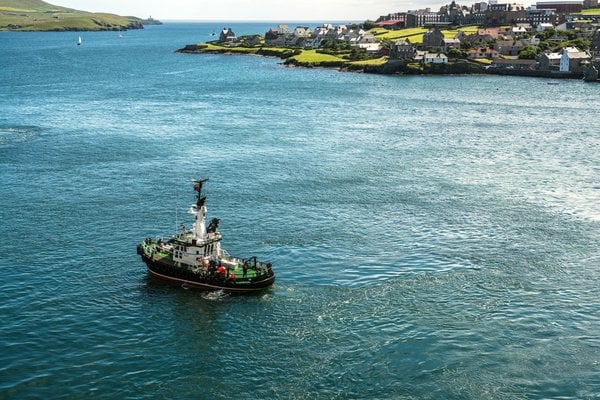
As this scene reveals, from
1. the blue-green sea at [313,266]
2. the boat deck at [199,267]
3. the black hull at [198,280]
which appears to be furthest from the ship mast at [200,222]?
the blue-green sea at [313,266]

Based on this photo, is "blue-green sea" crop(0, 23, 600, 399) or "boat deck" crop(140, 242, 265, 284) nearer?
"blue-green sea" crop(0, 23, 600, 399)

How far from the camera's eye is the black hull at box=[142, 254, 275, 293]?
64.8 metres

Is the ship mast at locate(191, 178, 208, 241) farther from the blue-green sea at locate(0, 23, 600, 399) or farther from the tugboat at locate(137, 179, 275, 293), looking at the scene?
the blue-green sea at locate(0, 23, 600, 399)

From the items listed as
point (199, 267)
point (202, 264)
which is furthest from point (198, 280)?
point (202, 264)

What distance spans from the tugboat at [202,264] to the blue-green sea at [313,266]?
1.52 meters

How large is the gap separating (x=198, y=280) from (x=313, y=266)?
1185 centimetres

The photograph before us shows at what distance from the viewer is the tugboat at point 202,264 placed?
2562 inches

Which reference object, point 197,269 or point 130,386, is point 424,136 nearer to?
point 197,269

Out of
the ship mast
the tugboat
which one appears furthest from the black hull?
the ship mast

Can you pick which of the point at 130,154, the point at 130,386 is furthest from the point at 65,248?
the point at 130,154

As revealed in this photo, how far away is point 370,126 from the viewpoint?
484ft

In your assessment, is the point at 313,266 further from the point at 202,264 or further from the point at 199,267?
the point at 199,267

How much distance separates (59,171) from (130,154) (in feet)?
50.1

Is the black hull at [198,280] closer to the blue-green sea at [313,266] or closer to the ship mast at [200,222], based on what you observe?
the blue-green sea at [313,266]
